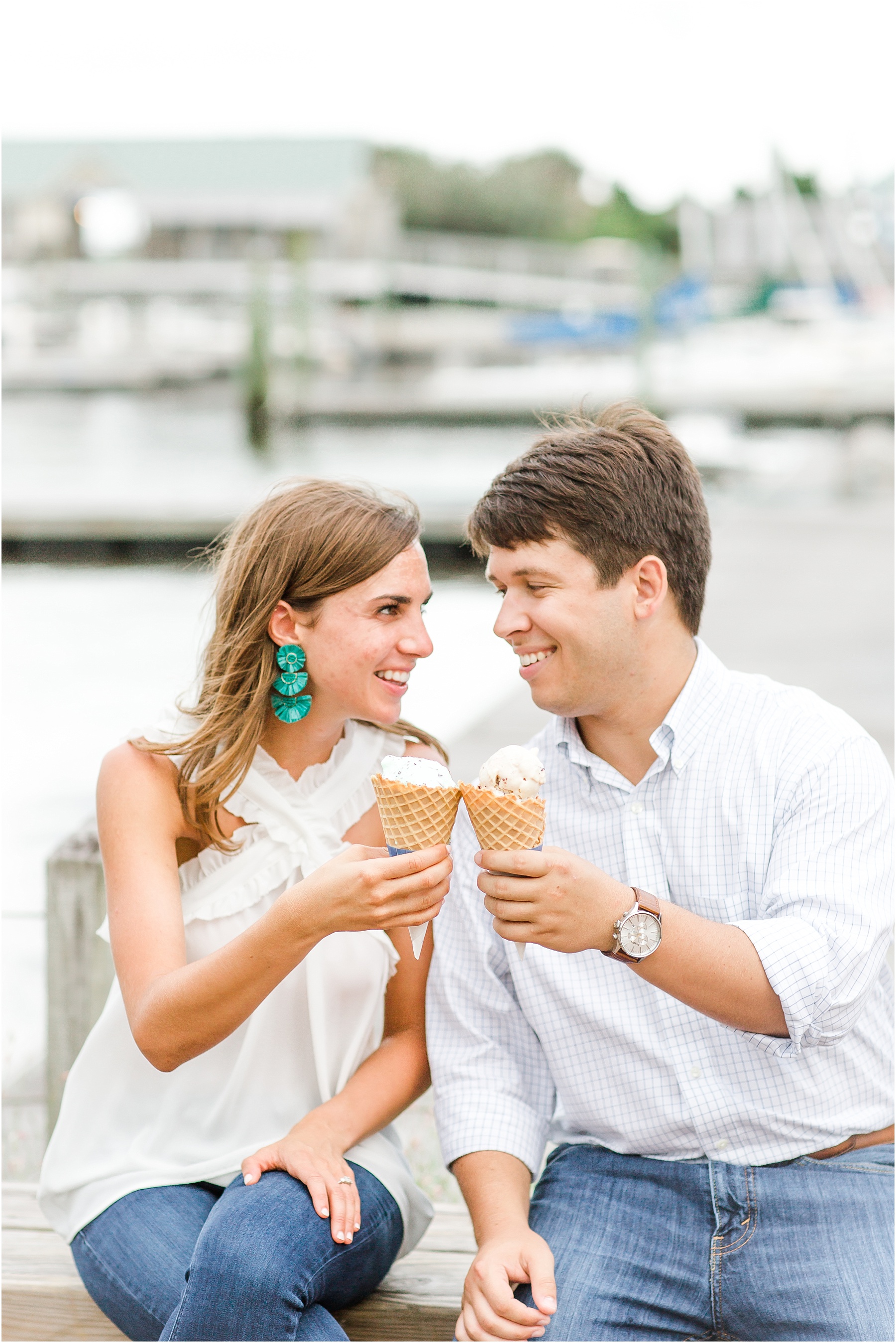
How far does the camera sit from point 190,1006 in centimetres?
198

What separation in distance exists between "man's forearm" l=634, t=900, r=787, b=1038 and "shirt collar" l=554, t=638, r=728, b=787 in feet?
1.19

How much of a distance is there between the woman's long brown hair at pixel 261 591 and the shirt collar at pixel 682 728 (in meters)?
0.35

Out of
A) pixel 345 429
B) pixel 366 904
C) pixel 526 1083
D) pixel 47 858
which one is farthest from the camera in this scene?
pixel 345 429

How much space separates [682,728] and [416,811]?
0.51 metres

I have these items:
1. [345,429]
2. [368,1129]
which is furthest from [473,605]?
[345,429]

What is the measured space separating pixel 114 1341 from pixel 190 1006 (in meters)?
0.71

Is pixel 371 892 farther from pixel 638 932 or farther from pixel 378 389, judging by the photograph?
pixel 378 389

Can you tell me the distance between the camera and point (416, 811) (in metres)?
1.97

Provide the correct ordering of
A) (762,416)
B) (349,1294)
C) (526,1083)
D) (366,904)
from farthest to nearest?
(762,416), (526,1083), (349,1294), (366,904)

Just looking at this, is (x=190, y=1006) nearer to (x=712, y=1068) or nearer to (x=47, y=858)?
(x=712, y=1068)

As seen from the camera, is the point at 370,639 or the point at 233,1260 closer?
the point at 233,1260

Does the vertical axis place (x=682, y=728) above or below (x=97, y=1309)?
above

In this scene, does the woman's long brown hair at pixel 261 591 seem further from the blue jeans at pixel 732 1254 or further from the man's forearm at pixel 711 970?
the blue jeans at pixel 732 1254

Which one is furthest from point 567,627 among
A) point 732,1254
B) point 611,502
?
point 732,1254
